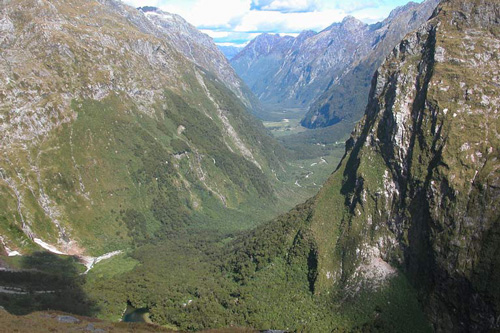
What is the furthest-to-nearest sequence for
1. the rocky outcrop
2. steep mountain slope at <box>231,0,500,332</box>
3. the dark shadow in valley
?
1. the dark shadow in valley
2. steep mountain slope at <box>231,0,500,332</box>
3. the rocky outcrop

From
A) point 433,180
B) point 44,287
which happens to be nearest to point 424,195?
point 433,180

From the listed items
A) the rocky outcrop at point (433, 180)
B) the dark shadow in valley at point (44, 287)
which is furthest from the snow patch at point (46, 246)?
the rocky outcrop at point (433, 180)

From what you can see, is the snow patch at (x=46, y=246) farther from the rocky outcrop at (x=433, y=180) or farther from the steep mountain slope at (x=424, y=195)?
the rocky outcrop at (x=433, y=180)

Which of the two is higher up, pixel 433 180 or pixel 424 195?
pixel 433 180

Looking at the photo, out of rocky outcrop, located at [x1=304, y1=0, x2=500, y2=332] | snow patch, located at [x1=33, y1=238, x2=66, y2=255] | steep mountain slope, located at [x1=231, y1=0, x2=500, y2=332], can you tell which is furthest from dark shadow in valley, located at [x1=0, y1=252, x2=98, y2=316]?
rocky outcrop, located at [x1=304, y1=0, x2=500, y2=332]

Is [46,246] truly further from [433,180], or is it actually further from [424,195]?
[433,180]

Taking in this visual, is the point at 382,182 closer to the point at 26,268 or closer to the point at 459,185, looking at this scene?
the point at 459,185

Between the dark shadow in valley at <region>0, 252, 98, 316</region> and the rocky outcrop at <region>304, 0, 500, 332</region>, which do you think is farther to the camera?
the dark shadow in valley at <region>0, 252, 98, 316</region>

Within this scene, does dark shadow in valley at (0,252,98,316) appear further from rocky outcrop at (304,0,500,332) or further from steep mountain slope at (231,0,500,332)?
rocky outcrop at (304,0,500,332)
